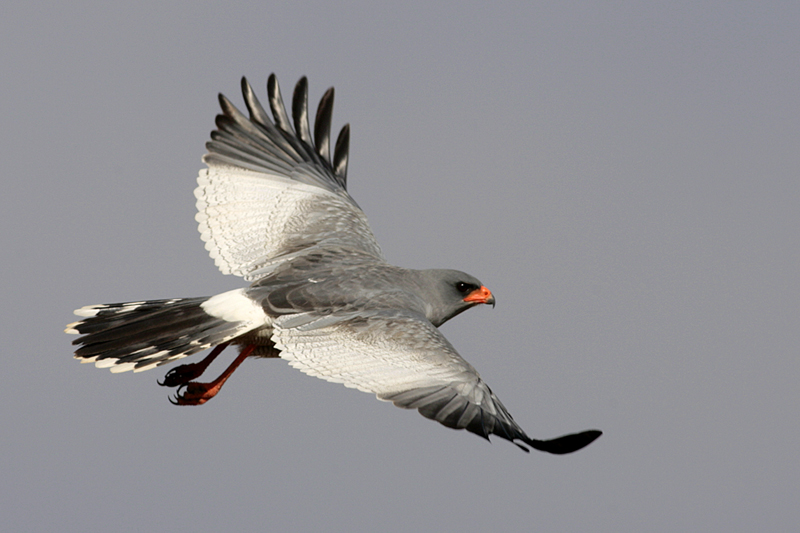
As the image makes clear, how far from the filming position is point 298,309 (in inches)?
322

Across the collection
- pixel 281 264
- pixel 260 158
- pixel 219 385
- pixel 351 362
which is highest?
pixel 260 158

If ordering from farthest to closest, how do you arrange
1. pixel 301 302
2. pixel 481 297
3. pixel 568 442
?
pixel 481 297 < pixel 301 302 < pixel 568 442

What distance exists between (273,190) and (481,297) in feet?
9.78

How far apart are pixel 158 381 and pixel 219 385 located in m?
0.65

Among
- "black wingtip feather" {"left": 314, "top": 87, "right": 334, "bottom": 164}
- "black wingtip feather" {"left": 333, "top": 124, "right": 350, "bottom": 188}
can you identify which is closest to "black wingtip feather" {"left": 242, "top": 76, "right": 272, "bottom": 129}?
"black wingtip feather" {"left": 314, "top": 87, "right": 334, "bottom": 164}

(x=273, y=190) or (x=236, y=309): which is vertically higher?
(x=273, y=190)

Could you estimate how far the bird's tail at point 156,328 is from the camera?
8.07 m

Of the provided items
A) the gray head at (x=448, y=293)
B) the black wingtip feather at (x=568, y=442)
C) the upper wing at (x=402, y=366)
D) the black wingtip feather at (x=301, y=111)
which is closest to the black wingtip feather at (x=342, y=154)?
the black wingtip feather at (x=301, y=111)

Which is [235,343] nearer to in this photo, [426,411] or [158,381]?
[158,381]

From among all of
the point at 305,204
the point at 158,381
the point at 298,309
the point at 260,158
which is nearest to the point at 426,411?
the point at 298,309

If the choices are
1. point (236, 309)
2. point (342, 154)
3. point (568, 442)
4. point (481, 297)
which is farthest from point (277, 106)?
point (568, 442)

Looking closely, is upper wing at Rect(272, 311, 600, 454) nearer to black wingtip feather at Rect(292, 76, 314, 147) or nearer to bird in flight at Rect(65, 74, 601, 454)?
bird in flight at Rect(65, 74, 601, 454)

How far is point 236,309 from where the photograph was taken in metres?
8.38

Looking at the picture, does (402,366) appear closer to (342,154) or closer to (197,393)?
(197,393)
